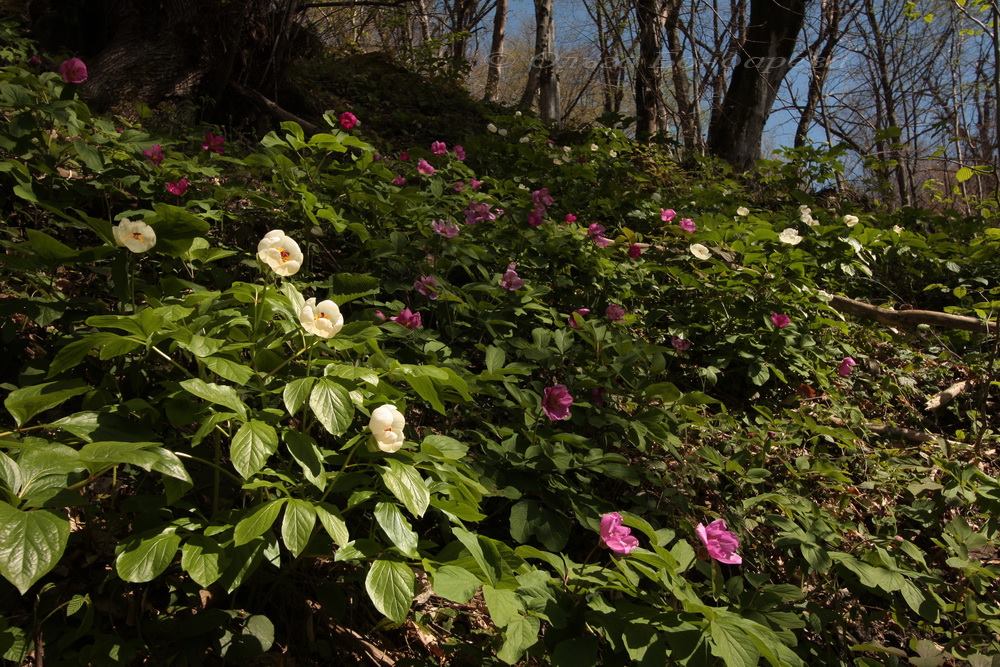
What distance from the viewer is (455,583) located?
4.07 feet

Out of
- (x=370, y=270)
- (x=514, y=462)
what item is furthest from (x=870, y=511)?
(x=370, y=270)

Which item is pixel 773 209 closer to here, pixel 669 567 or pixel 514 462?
pixel 514 462

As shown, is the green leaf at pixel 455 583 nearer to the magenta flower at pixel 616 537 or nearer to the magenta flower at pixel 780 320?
the magenta flower at pixel 616 537

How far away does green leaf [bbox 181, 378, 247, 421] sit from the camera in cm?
120

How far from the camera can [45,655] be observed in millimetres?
1335

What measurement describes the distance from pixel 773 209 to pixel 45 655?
6.40m

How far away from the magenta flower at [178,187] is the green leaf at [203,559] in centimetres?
172

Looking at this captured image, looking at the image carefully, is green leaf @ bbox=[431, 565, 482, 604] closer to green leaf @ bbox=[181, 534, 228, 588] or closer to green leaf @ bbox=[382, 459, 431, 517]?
green leaf @ bbox=[382, 459, 431, 517]

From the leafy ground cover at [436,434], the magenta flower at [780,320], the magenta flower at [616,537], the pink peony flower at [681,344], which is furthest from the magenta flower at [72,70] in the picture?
the magenta flower at [780,320]

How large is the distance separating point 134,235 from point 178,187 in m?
1.10

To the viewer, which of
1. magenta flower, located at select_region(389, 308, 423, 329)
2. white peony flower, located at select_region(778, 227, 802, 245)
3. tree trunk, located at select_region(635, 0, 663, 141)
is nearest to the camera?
magenta flower, located at select_region(389, 308, 423, 329)

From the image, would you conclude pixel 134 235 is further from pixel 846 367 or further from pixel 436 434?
pixel 846 367

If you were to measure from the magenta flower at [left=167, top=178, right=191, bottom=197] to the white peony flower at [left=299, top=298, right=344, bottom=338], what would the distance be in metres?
1.49

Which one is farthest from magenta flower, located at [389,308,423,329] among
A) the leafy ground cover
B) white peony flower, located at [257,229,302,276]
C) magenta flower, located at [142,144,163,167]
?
magenta flower, located at [142,144,163,167]
